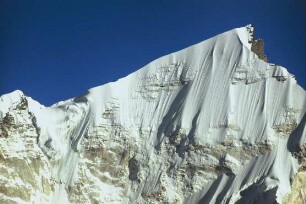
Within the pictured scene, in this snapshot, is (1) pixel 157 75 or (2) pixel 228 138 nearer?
(2) pixel 228 138

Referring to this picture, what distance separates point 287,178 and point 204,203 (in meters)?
4.24

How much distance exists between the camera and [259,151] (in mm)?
35625

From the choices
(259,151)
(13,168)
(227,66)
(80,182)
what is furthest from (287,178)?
(13,168)

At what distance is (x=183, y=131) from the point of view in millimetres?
37938

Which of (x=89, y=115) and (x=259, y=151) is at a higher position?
(x=89, y=115)

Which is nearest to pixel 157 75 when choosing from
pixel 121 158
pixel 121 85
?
pixel 121 85

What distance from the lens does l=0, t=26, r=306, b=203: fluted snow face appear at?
35469 mm

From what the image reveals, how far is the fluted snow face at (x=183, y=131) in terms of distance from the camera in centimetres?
3547

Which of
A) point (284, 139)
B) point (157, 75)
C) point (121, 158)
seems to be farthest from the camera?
point (157, 75)

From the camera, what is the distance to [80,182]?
37.6m

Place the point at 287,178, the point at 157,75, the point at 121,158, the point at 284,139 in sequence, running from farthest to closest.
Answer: the point at 157,75 < the point at 121,158 < the point at 284,139 < the point at 287,178

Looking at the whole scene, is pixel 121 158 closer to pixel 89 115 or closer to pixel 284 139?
pixel 89 115

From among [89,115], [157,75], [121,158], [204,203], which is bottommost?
[204,203]

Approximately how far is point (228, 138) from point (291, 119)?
349cm
